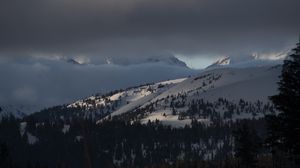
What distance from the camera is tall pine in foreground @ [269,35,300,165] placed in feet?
143

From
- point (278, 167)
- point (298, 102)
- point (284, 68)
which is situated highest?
point (284, 68)

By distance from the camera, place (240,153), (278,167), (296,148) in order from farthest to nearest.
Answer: (278,167) → (240,153) → (296,148)

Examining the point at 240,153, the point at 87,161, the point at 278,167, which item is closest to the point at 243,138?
the point at 240,153

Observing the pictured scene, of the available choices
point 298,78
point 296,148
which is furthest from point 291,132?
point 298,78

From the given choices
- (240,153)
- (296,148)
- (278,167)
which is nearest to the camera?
(296,148)

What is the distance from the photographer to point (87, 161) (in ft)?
73.2

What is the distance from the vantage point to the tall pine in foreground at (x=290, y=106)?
4350cm

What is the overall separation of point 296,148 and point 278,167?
110294 millimetres

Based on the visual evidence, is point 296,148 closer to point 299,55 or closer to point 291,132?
point 291,132

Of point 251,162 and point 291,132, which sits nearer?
point 291,132

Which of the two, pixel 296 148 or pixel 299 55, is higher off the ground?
pixel 299 55

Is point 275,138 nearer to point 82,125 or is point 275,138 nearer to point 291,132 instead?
point 291,132

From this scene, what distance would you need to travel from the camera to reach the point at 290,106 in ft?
144

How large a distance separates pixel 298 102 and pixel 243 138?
2256 inches
